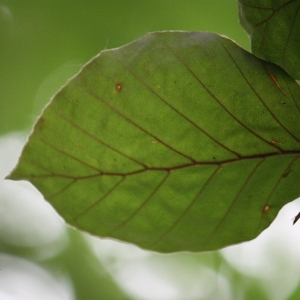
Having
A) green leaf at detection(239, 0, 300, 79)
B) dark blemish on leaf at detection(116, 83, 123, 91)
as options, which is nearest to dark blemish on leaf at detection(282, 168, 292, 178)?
green leaf at detection(239, 0, 300, 79)

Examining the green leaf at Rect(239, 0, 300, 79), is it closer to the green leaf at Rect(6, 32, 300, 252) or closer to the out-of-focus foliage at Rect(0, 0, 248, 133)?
the green leaf at Rect(6, 32, 300, 252)

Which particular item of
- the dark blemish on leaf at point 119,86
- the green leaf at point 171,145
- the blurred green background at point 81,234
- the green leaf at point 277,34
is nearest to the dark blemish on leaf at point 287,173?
the green leaf at point 171,145

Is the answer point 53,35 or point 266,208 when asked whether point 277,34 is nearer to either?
point 266,208

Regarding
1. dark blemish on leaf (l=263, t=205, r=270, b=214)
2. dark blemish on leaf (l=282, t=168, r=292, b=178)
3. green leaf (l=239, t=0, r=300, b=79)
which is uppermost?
green leaf (l=239, t=0, r=300, b=79)

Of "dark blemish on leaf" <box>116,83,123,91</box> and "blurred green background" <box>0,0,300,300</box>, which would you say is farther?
"blurred green background" <box>0,0,300,300</box>

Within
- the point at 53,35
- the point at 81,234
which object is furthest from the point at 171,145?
the point at 81,234

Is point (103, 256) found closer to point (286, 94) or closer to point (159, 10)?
point (159, 10)
